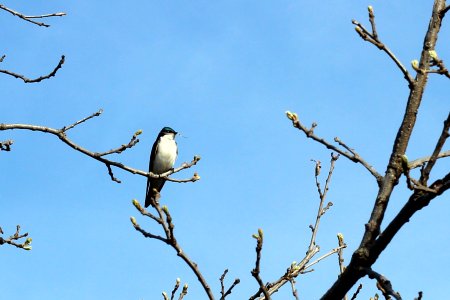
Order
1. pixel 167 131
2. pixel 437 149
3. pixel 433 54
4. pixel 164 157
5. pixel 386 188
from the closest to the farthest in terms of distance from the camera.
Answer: pixel 437 149
pixel 386 188
pixel 433 54
pixel 164 157
pixel 167 131

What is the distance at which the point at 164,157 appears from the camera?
14.4 m

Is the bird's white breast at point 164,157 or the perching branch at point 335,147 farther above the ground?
the bird's white breast at point 164,157

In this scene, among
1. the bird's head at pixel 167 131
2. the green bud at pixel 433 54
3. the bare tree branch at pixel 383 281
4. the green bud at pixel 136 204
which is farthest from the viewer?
the bird's head at pixel 167 131

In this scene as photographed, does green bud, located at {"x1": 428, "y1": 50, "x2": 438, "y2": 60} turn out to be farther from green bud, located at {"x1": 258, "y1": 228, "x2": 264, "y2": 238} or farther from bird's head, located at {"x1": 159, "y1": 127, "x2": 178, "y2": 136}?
bird's head, located at {"x1": 159, "y1": 127, "x2": 178, "y2": 136}

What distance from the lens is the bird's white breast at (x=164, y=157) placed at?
47.2 feet

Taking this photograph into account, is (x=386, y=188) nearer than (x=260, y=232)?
Yes

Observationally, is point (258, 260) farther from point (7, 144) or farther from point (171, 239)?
point (7, 144)

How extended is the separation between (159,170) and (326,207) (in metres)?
8.62

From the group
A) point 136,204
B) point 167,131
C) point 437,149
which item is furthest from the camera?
point 167,131

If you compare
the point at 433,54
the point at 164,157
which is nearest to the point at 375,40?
the point at 433,54

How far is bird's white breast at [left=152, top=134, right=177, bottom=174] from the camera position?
47.2 ft

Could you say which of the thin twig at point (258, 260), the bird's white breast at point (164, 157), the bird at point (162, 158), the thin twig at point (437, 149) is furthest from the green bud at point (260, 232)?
the bird's white breast at point (164, 157)

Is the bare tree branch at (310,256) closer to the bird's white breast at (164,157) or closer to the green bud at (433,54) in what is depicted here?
the green bud at (433,54)

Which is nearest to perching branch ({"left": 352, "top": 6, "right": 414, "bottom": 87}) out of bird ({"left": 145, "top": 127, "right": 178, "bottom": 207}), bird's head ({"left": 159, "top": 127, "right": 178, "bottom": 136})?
bird ({"left": 145, "top": 127, "right": 178, "bottom": 207})
